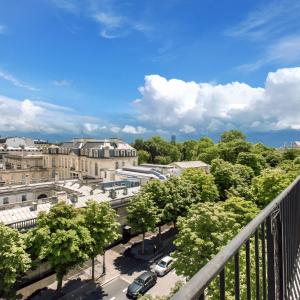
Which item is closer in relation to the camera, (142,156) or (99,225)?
(99,225)

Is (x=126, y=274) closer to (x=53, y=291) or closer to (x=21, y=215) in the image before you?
(x=53, y=291)

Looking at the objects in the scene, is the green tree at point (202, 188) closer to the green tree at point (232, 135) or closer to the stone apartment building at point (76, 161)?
the stone apartment building at point (76, 161)

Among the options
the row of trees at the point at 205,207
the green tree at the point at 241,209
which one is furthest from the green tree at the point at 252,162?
the green tree at the point at 241,209

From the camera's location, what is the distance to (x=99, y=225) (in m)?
21.7

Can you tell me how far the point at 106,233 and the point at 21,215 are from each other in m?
7.25

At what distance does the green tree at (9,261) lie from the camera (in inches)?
632

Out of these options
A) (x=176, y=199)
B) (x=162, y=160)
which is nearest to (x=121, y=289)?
(x=176, y=199)

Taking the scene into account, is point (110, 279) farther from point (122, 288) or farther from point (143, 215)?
point (143, 215)

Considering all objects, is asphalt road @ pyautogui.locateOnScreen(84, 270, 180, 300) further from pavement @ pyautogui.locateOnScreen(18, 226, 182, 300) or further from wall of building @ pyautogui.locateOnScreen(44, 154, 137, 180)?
wall of building @ pyautogui.locateOnScreen(44, 154, 137, 180)

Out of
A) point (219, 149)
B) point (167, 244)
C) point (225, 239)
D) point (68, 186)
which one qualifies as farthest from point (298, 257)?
point (219, 149)

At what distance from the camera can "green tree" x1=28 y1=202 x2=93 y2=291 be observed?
1831cm

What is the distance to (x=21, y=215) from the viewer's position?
23375mm

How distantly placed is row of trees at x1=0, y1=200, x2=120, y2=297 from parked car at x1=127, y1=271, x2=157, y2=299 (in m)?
3.46

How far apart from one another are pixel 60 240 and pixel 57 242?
216mm
